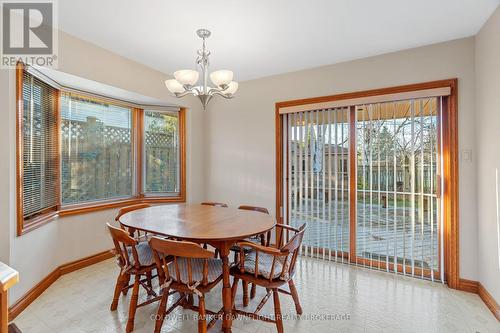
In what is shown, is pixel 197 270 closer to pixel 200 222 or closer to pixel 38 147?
pixel 200 222

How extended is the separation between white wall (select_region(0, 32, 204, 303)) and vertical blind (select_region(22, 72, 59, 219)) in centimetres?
23

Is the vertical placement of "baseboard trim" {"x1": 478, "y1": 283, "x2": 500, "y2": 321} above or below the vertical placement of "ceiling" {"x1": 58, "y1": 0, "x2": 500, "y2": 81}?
below

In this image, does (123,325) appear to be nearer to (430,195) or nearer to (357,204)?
(357,204)

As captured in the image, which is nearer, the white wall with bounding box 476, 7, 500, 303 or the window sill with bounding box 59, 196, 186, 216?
the white wall with bounding box 476, 7, 500, 303

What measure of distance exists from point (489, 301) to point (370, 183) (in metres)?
1.47

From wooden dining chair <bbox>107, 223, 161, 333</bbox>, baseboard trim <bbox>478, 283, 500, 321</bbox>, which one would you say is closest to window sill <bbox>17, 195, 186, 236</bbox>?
wooden dining chair <bbox>107, 223, 161, 333</bbox>

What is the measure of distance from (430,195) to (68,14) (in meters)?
4.07

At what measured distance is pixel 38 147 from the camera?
2.60 metres

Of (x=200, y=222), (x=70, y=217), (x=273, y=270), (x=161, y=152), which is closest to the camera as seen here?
(x=273, y=270)

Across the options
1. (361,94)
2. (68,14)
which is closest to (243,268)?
(361,94)

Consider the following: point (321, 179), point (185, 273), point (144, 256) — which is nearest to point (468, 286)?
point (321, 179)

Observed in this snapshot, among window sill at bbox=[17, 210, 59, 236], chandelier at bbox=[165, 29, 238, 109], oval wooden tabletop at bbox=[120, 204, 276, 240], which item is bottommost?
window sill at bbox=[17, 210, 59, 236]

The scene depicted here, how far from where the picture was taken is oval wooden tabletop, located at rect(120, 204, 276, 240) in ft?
6.16

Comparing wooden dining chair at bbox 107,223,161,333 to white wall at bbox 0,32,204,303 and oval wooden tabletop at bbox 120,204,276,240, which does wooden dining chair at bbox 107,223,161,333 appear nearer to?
oval wooden tabletop at bbox 120,204,276,240
